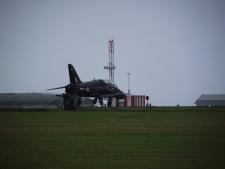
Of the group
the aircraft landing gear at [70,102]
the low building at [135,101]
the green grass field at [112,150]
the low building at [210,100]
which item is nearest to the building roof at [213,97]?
the low building at [210,100]

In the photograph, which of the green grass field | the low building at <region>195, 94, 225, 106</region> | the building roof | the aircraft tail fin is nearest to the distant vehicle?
the aircraft tail fin

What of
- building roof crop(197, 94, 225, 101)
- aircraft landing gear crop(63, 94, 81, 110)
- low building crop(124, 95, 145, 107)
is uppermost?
building roof crop(197, 94, 225, 101)

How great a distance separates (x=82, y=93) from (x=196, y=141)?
5876 centimetres

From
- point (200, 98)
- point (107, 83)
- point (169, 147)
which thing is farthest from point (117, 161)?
point (200, 98)

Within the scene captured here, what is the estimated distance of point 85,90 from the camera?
81188mm

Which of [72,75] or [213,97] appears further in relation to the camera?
[213,97]

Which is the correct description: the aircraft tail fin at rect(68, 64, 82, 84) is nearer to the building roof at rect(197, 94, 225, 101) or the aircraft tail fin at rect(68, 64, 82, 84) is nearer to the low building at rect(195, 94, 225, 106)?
the low building at rect(195, 94, 225, 106)

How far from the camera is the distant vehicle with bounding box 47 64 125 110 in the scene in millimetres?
79812

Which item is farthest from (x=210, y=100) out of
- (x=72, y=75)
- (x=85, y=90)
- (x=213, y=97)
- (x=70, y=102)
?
(x=70, y=102)

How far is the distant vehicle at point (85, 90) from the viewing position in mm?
79812

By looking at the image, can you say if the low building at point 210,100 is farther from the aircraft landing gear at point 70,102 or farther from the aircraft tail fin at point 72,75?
the aircraft landing gear at point 70,102

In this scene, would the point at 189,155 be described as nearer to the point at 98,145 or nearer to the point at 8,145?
the point at 98,145

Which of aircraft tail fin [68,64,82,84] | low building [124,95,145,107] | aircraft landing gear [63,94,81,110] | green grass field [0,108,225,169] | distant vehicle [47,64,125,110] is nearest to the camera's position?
green grass field [0,108,225,169]

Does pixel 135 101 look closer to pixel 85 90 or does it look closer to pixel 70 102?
pixel 85 90
